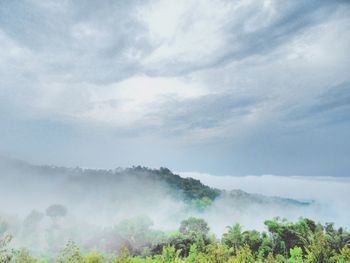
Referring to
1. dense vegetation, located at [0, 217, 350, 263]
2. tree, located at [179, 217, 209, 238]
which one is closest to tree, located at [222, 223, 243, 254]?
dense vegetation, located at [0, 217, 350, 263]

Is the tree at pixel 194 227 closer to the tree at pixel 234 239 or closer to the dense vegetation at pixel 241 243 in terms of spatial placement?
the dense vegetation at pixel 241 243

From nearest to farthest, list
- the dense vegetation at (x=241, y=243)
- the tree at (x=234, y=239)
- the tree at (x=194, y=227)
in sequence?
the dense vegetation at (x=241, y=243) < the tree at (x=234, y=239) < the tree at (x=194, y=227)

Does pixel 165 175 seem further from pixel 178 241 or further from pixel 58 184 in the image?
pixel 178 241

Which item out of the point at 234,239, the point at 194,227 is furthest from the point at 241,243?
the point at 194,227

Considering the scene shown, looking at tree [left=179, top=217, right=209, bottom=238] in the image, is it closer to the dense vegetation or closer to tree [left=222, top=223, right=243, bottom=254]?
the dense vegetation

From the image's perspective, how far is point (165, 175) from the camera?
126 meters

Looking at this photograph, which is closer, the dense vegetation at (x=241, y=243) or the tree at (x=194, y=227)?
the dense vegetation at (x=241, y=243)

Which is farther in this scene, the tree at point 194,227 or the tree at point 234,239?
the tree at point 194,227

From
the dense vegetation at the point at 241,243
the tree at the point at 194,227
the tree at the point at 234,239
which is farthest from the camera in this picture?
the tree at the point at 194,227

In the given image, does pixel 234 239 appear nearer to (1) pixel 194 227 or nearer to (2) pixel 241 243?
(2) pixel 241 243

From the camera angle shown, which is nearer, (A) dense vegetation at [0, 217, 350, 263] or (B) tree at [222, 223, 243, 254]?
(A) dense vegetation at [0, 217, 350, 263]

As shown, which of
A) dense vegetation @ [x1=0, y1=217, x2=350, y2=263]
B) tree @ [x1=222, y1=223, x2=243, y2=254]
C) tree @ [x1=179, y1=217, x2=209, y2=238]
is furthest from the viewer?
tree @ [x1=179, y1=217, x2=209, y2=238]

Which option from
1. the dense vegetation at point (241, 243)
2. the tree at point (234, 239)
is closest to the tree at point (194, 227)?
the dense vegetation at point (241, 243)

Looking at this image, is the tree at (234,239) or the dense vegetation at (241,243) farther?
the tree at (234,239)
